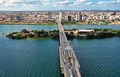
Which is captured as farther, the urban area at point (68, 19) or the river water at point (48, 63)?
the urban area at point (68, 19)

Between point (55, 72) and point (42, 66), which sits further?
point (42, 66)

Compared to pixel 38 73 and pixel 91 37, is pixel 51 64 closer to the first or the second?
pixel 38 73

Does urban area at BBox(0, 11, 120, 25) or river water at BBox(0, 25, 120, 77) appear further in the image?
urban area at BBox(0, 11, 120, 25)

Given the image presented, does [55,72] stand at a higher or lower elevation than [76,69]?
lower

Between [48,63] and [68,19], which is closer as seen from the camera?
[48,63]

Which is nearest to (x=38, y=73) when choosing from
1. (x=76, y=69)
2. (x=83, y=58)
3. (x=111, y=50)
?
(x=76, y=69)

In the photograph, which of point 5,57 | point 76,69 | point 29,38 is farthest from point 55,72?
point 29,38

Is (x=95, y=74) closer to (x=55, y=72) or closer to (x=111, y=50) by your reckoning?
(x=55, y=72)

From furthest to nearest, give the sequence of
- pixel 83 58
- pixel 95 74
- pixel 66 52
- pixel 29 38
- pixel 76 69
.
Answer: pixel 29 38
pixel 83 58
pixel 66 52
pixel 95 74
pixel 76 69

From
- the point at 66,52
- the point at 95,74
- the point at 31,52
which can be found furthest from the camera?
the point at 31,52
